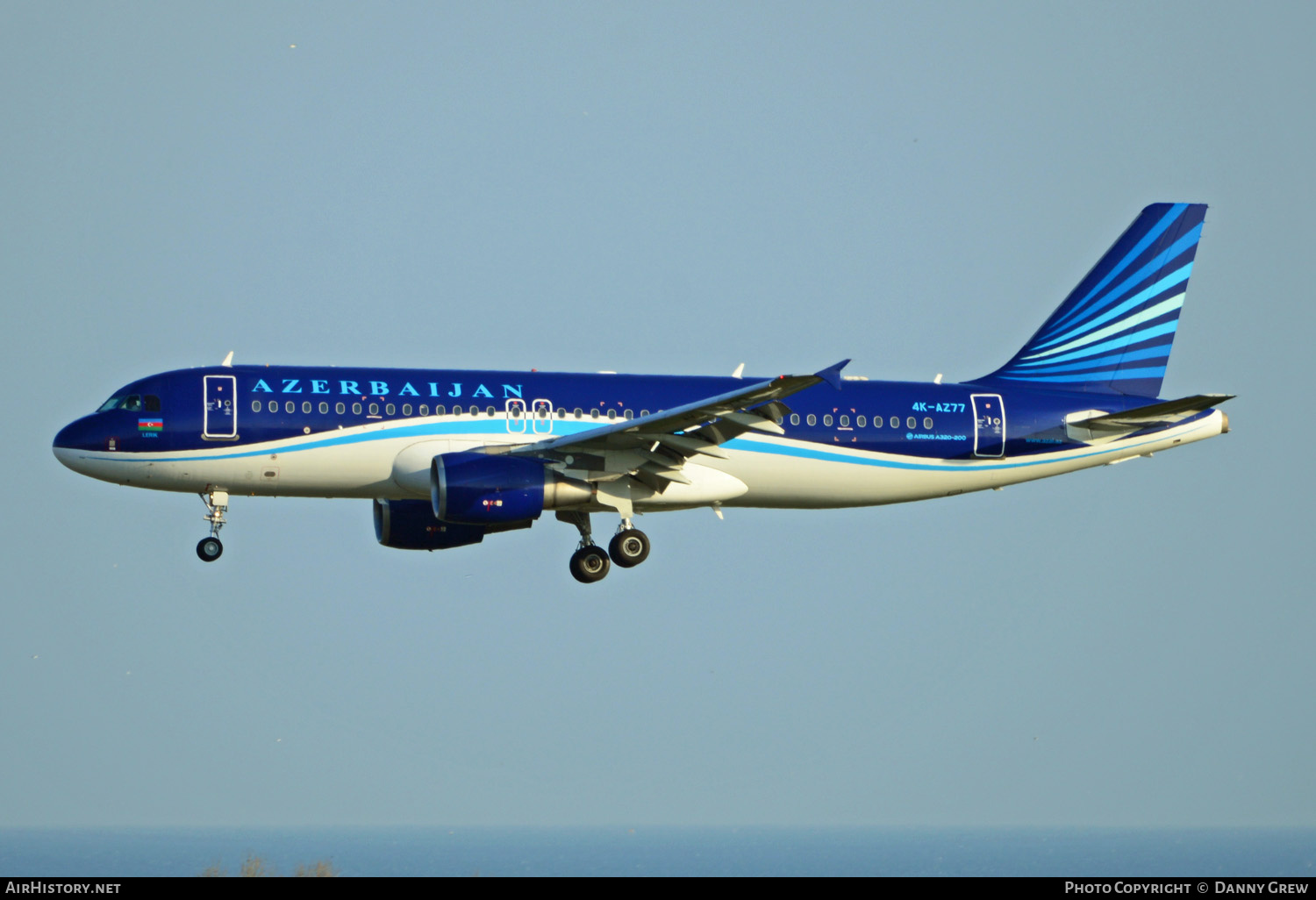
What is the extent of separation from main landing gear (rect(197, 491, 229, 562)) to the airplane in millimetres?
52

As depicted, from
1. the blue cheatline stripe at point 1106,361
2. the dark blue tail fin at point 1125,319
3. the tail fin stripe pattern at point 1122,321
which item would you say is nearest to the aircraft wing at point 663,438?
the blue cheatline stripe at point 1106,361

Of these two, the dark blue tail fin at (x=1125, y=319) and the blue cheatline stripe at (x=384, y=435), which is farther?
the dark blue tail fin at (x=1125, y=319)

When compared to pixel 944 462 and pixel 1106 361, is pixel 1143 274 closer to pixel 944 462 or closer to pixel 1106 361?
pixel 1106 361

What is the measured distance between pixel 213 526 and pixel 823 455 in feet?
54.5

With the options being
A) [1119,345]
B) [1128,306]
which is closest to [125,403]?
[1119,345]

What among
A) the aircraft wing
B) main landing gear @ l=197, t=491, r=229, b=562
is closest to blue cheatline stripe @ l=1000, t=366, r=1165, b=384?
the aircraft wing

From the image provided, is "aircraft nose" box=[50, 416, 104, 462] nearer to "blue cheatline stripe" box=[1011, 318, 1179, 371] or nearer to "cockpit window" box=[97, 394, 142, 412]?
"cockpit window" box=[97, 394, 142, 412]

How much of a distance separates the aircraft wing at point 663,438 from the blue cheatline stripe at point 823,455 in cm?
67

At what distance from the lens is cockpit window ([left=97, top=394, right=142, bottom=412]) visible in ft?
137

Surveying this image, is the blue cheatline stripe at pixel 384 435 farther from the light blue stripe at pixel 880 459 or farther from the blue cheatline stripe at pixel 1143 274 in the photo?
the blue cheatline stripe at pixel 1143 274

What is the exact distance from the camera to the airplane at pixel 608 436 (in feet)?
136

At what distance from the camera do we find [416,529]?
153 ft
